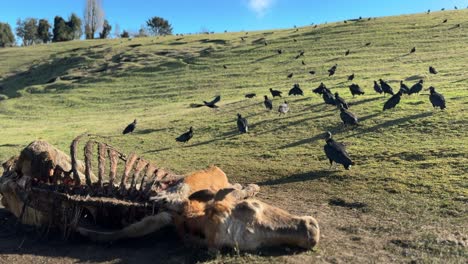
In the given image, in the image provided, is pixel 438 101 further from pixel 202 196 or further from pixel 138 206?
pixel 138 206

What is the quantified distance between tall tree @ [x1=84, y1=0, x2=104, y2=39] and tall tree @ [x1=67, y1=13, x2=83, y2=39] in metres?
2.25

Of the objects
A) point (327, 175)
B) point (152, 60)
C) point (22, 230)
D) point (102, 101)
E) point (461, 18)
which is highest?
point (461, 18)

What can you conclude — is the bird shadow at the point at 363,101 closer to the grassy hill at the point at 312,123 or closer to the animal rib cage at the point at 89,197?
the grassy hill at the point at 312,123

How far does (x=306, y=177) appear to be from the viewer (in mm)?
11281

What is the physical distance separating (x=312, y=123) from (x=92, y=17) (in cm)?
9590

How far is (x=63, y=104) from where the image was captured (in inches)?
1419

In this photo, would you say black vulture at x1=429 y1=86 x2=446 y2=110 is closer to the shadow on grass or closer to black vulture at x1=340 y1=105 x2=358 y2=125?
black vulture at x1=340 y1=105 x2=358 y2=125

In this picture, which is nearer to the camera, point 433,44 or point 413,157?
point 413,157

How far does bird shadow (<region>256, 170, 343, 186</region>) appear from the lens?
11.0 metres

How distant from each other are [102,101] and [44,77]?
18714mm

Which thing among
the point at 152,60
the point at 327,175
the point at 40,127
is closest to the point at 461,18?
the point at 152,60

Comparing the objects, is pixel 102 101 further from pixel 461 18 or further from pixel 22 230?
pixel 461 18

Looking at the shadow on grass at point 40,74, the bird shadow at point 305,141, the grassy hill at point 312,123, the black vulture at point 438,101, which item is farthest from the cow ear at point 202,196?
the shadow on grass at point 40,74

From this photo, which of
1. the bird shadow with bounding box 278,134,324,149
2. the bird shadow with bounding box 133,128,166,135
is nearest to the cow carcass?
the bird shadow with bounding box 278,134,324,149
